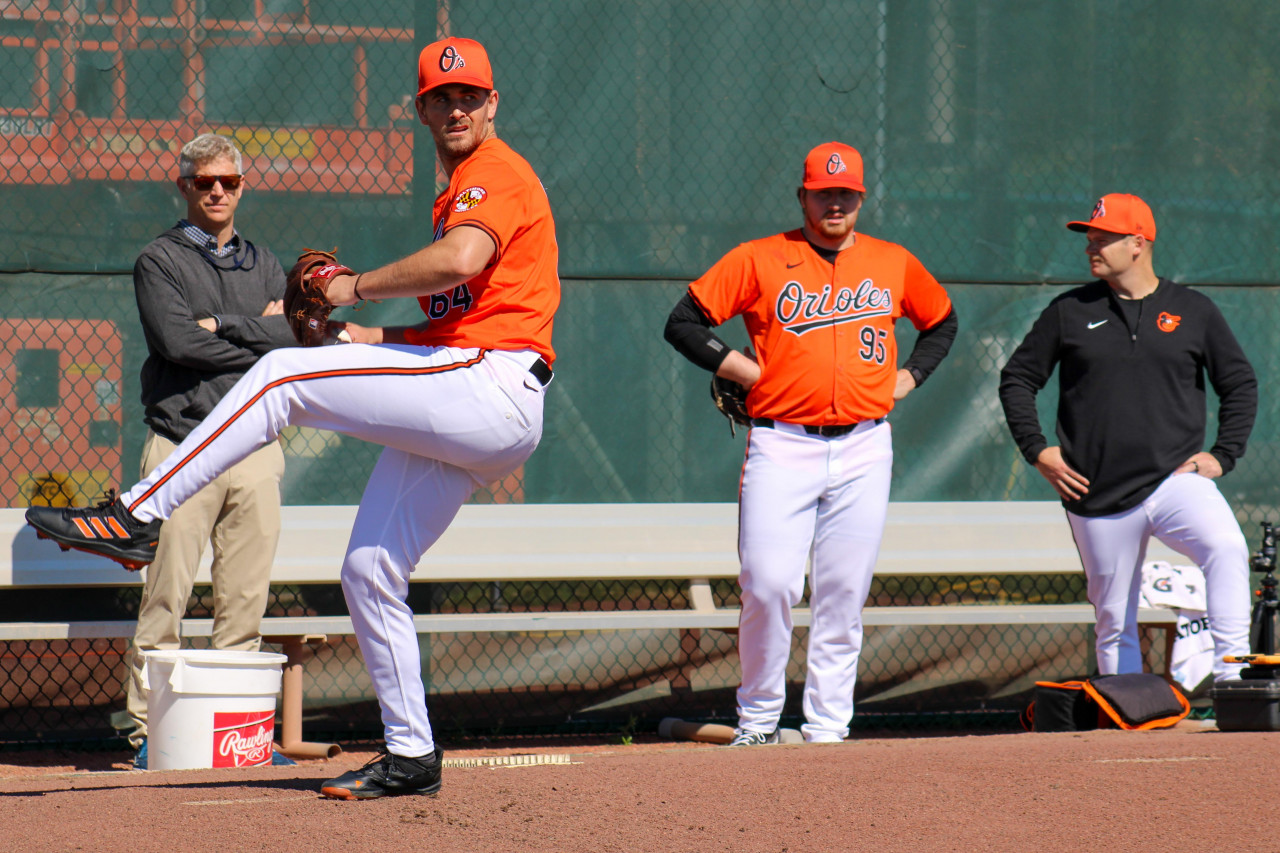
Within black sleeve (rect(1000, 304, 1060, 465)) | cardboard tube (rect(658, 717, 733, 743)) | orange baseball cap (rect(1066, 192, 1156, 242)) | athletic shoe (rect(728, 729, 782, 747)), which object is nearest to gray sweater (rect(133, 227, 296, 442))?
athletic shoe (rect(728, 729, 782, 747))

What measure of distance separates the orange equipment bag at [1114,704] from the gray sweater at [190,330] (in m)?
2.86

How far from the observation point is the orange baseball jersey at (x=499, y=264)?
9.11ft

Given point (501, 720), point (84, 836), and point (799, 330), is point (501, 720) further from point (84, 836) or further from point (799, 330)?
point (84, 836)

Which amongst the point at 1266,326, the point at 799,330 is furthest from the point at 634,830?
the point at 1266,326

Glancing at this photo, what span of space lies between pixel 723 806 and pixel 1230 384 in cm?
272

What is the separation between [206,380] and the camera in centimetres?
421

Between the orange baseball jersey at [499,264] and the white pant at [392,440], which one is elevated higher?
the orange baseball jersey at [499,264]

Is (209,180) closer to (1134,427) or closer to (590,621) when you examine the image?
(590,621)

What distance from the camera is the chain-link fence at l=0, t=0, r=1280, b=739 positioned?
501cm

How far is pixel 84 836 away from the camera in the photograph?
2.66m

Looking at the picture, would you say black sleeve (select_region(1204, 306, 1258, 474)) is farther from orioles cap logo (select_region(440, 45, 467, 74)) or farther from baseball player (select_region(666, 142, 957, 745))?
orioles cap logo (select_region(440, 45, 467, 74))

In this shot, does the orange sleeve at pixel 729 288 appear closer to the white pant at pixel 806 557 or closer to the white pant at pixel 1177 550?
the white pant at pixel 806 557

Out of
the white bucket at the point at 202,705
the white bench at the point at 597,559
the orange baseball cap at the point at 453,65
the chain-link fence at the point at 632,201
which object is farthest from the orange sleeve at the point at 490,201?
the chain-link fence at the point at 632,201

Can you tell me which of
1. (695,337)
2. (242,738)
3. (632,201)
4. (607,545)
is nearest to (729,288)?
(695,337)
